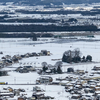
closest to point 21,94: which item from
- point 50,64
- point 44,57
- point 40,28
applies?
point 50,64

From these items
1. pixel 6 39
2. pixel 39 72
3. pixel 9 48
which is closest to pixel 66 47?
pixel 9 48

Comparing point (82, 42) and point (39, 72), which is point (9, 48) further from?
point (39, 72)

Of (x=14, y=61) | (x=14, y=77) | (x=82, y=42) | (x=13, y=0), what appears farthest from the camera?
(x=13, y=0)

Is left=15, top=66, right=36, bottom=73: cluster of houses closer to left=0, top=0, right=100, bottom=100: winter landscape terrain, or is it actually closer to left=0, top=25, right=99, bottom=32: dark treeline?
left=0, top=0, right=100, bottom=100: winter landscape terrain

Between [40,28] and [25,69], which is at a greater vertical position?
[40,28]

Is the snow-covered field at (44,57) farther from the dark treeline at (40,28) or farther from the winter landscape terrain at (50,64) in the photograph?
the dark treeline at (40,28)

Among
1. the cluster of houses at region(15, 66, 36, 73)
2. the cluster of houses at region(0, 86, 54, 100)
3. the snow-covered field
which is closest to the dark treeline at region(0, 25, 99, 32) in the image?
the snow-covered field

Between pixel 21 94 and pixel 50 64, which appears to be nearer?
pixel 21 94

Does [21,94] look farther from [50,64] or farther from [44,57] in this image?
[44,57]
